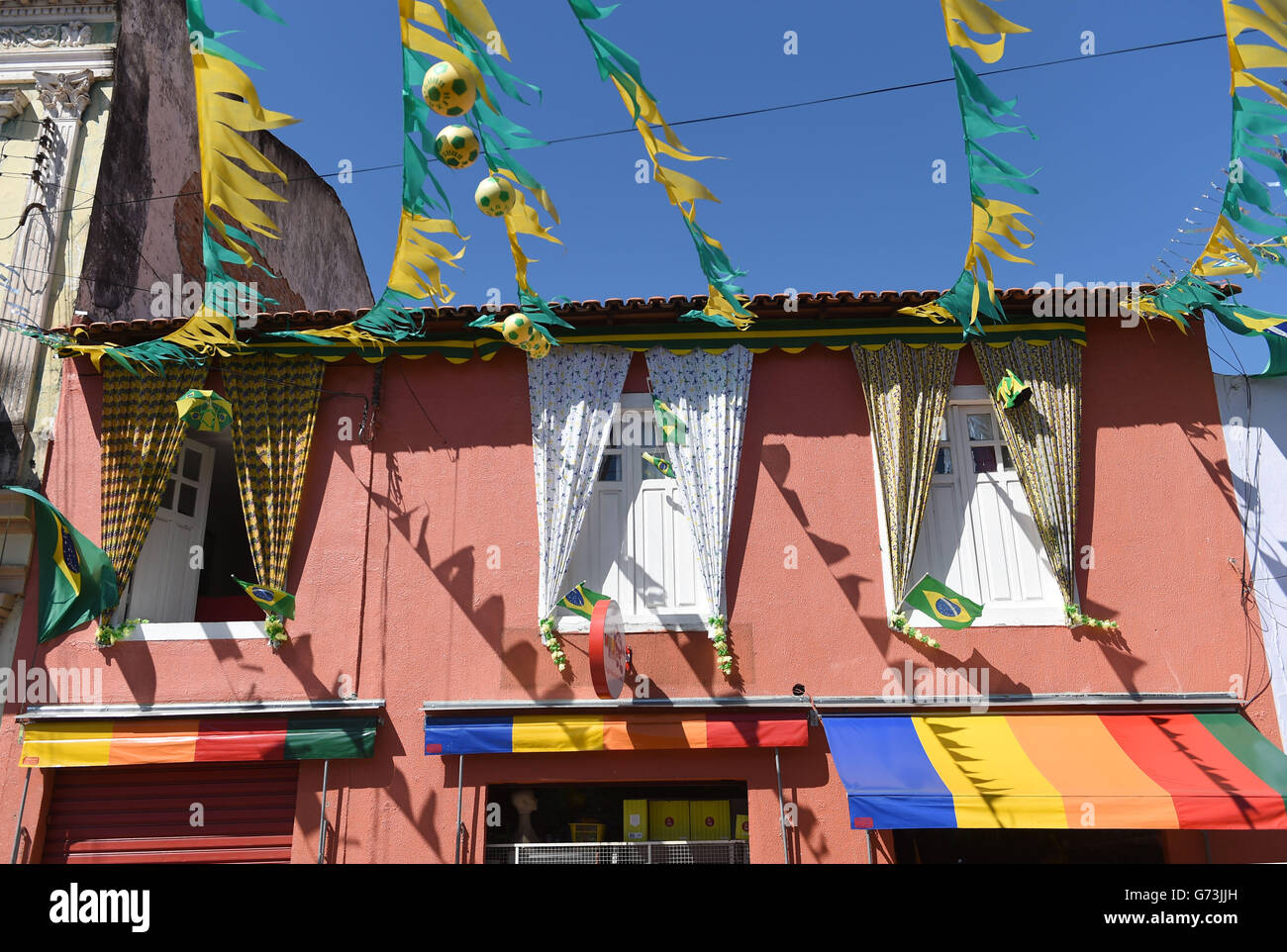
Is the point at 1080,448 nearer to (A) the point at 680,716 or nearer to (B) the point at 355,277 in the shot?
(A) the point at 680,716

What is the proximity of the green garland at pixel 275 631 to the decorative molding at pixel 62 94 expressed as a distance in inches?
248

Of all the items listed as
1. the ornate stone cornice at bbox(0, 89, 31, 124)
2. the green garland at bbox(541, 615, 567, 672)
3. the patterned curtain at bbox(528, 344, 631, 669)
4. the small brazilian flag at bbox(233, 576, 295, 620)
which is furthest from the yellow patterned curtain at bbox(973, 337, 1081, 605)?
the ornate stone cornice at bbox(0, 89, 31, 124)

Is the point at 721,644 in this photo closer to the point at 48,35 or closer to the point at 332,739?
the point at 332,739

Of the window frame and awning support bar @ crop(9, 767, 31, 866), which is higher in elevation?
the window frame

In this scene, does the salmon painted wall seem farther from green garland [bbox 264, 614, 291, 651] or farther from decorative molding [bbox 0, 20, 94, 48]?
decorative molding [bbox 0, 20, 94, 48]

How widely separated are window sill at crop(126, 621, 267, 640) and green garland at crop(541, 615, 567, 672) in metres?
2.59

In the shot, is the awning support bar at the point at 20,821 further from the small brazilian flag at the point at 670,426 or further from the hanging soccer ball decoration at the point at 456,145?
the hanging soccer ball decoration at the point at 456,145

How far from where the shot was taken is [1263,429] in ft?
27.1

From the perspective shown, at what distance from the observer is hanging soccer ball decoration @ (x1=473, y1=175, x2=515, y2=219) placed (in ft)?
17.5

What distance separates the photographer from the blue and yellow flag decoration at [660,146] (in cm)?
518

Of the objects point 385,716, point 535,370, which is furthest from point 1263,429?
point 385,716

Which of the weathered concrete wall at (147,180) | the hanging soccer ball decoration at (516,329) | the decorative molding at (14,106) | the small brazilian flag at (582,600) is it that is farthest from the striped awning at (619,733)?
the decorative molding at (14,106)

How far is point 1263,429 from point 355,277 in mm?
14420

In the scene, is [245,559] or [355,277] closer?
[245,559]
